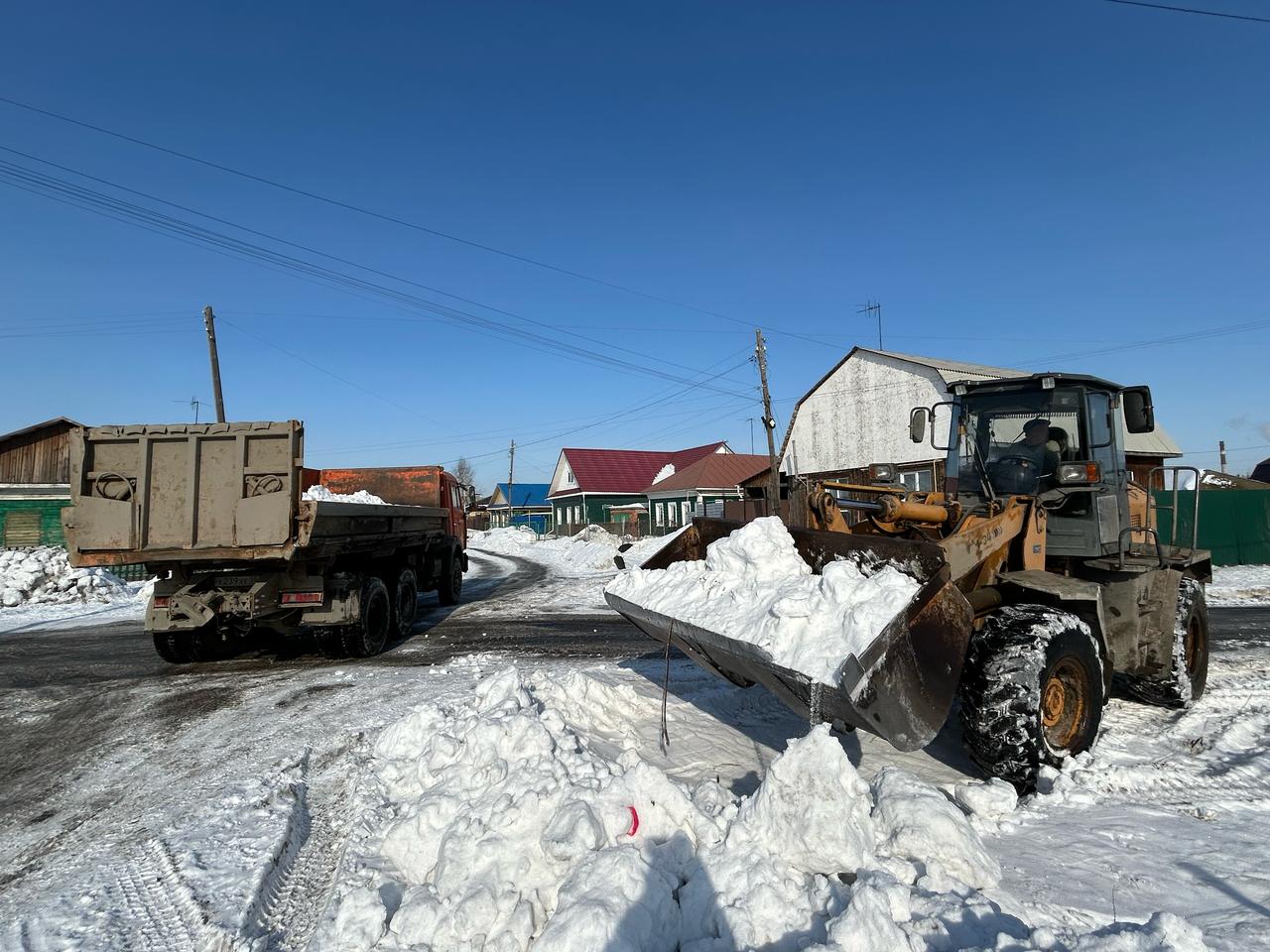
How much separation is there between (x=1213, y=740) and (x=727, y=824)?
4078mm

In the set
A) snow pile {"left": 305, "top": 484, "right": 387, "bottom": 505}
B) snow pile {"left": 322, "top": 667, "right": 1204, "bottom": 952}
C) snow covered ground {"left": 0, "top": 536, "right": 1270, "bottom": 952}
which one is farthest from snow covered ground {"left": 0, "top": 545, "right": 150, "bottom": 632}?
snow pile {"left": 322, "top": 667, "right": 1204, "bottom": 952}

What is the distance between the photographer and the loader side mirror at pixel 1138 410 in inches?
246

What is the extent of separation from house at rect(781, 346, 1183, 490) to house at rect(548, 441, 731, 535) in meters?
16.0

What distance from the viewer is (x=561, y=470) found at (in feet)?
166

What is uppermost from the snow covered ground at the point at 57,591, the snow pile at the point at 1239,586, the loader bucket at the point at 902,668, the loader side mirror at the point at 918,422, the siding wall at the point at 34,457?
the siding wall at the point at 34,457

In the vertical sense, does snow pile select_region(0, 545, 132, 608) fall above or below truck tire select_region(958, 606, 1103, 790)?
below

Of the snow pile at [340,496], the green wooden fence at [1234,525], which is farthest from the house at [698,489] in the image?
the snow pile at [340,496]

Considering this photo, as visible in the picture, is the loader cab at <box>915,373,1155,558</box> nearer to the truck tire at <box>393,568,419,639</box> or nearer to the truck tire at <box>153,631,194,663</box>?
the truck tire at <box>393,568,419,639</box>

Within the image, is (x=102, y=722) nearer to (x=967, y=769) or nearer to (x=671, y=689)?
(x=671, y=689)

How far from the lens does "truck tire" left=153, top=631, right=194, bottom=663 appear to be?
914 centimetres

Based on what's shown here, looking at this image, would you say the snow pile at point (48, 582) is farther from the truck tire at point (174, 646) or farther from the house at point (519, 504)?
the house at point (519, 504)

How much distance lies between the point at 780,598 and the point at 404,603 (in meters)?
7.92

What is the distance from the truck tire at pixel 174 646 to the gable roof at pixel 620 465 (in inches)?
1462

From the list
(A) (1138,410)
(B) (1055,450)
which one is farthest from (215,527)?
(A) (1138,410)
